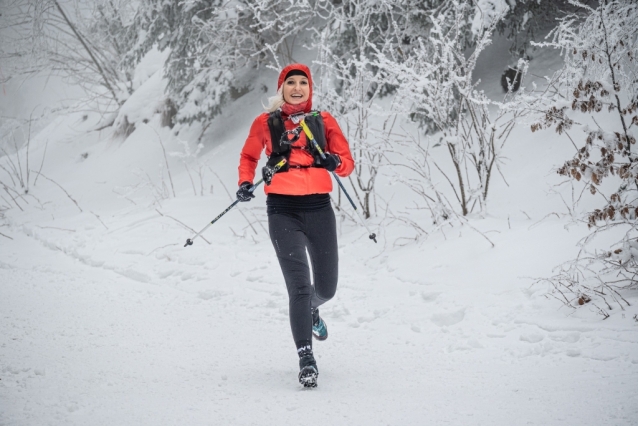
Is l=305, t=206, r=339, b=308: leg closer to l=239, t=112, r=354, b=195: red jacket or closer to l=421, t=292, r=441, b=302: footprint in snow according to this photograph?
l=239, t=112, r=354, b=195: red jacket

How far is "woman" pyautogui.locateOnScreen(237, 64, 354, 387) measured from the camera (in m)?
2.86

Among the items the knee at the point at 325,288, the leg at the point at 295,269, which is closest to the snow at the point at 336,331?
the leg at the point at 295,269

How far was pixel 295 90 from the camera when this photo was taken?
312cm

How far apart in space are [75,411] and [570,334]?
268cm

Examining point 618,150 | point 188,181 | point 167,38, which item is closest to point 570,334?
point 618,150

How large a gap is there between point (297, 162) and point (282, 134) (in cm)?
20

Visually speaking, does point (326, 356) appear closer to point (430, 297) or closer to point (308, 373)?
point (308, 373)

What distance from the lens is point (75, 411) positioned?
2.30 meters

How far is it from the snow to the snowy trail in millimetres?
13

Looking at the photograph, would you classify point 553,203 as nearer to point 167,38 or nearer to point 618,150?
point 618,150

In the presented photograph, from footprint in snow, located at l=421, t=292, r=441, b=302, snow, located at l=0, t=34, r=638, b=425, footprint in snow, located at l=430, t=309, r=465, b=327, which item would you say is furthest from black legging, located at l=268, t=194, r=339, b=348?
footprint in snow, located at l=421, t=292, r=441, b=302

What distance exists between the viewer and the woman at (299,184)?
2.86 meters

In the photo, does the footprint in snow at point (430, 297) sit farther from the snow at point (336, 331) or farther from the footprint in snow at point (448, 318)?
the footprint in snow at point (448, 318)

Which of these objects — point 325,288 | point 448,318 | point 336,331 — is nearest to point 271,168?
point 325,288
